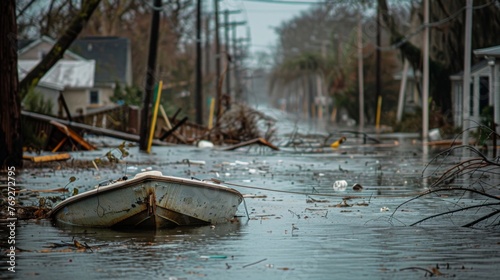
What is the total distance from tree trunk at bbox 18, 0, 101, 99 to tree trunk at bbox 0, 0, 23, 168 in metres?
10.8

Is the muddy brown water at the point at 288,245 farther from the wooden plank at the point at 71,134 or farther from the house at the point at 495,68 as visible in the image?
the house at the point at 495,68

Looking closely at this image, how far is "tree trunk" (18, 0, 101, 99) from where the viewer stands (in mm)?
34219

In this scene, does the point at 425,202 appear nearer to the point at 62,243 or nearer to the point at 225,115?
the point at 62,243

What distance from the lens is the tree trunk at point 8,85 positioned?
22484mm

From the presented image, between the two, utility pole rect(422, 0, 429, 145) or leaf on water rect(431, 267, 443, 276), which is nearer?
leaf on water rect(431, 267, 443, 276)

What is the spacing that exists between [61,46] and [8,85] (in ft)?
41.0

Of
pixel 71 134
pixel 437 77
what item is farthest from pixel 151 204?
pixel 437 77

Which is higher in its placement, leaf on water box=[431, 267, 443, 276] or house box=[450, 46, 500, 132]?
house box=[450, 46, 500, 132]

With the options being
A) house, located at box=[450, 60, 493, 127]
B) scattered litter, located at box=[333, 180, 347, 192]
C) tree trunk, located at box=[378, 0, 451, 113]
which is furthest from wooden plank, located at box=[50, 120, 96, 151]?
tree trunk, located at box=[378, 0, 451, 113]

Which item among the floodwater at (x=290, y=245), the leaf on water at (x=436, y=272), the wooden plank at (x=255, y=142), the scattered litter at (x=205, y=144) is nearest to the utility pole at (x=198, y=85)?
the scattered litter at (x=205, y=144)

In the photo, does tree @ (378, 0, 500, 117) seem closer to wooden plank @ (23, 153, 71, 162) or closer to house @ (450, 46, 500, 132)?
house @ (450, 46, 500, 132)

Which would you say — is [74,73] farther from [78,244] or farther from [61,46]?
[78,244]

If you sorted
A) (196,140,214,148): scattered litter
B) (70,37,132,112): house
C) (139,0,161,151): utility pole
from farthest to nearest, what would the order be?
(70,37,132,112): house, (196,140,214,148): scattered litter, (139,0,161,151): utility pole

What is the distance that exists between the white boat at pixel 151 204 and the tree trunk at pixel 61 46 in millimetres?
21327
